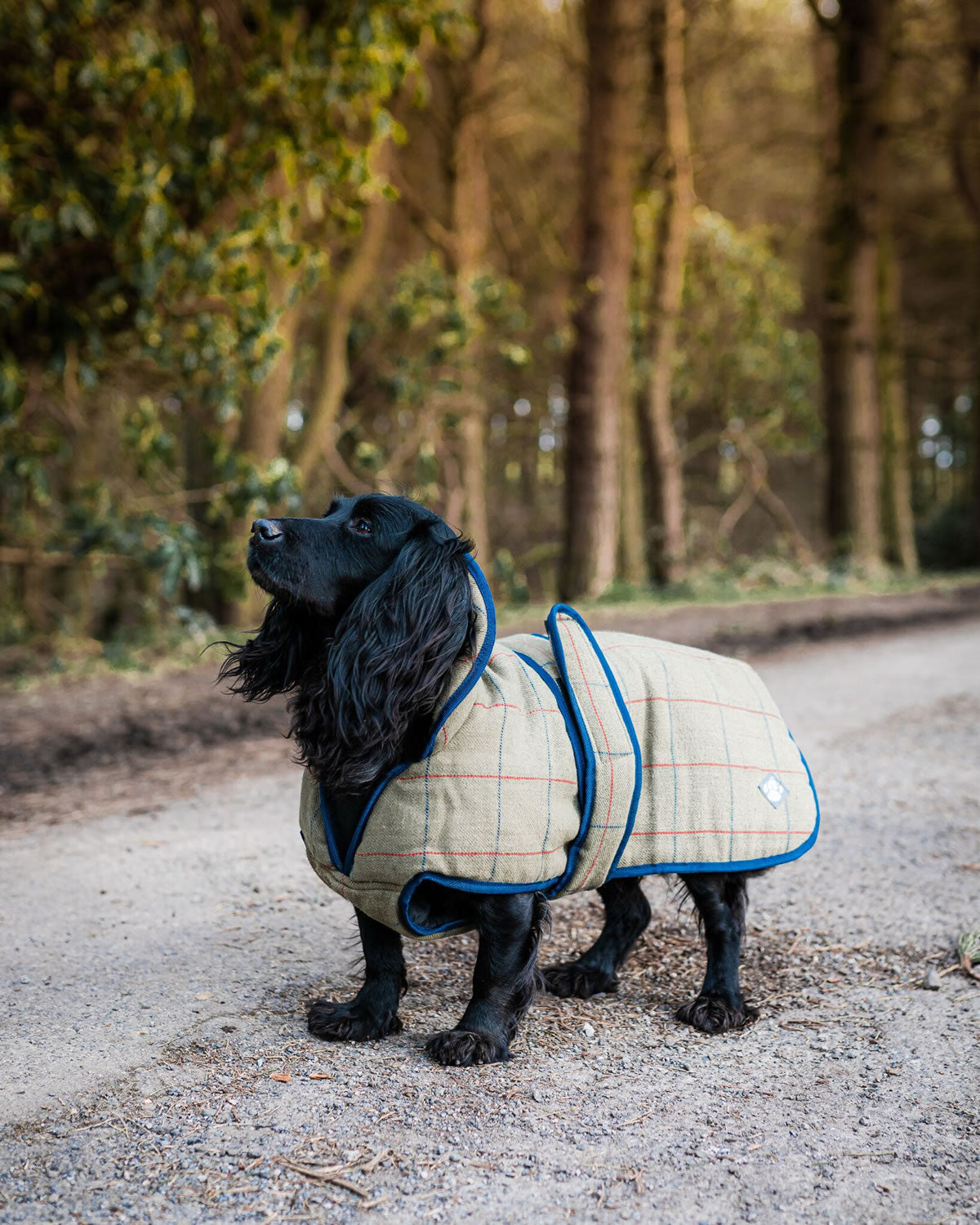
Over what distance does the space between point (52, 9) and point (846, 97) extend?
13231 mm

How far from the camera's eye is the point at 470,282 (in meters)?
11.0

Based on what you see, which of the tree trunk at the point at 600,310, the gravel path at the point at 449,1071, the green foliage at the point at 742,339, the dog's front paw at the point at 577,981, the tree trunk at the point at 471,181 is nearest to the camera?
the gravel path at the point at 449,1071

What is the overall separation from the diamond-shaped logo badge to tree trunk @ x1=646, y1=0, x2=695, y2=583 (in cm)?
1139

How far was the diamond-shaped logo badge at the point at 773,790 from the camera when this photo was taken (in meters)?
2.88

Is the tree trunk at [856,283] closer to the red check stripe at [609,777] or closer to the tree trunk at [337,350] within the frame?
the tree trunk at [337,350]

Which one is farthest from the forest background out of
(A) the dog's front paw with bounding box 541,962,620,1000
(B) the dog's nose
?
(A) the dog's front paw with bounding box 541,962,620,1000

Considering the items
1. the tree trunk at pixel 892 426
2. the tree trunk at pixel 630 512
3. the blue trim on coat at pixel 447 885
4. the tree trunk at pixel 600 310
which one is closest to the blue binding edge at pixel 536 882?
the blue trim on coat at pixel 447 885

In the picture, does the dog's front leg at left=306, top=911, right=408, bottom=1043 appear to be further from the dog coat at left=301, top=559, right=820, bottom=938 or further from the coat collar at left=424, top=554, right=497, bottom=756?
the coat collar at left=424, top=554, right=497, bottom=756

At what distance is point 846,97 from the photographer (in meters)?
16.2

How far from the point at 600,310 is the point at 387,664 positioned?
32.9ft

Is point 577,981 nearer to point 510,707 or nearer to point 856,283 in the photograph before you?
point 510,707

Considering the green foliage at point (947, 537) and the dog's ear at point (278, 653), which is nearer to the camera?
the dog's ear at point (278, 653)

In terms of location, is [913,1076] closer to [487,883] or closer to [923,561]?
[487,883]

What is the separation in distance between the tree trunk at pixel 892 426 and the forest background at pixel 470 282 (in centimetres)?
6
